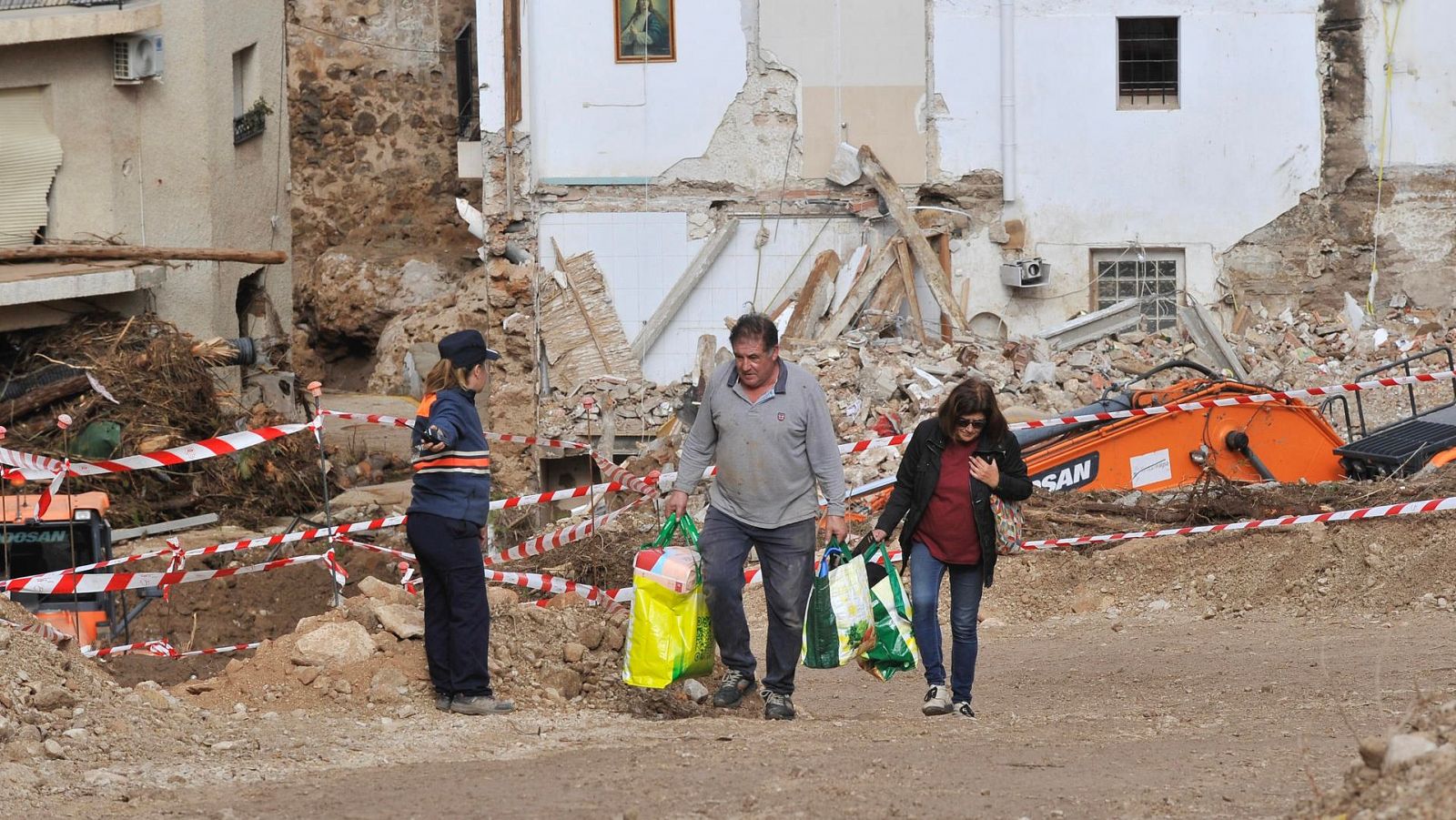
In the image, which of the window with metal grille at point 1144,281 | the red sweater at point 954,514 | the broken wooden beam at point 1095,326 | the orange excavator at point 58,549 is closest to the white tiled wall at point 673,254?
the broken wooden beam at point 1095,326

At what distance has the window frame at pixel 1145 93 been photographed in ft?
60.2

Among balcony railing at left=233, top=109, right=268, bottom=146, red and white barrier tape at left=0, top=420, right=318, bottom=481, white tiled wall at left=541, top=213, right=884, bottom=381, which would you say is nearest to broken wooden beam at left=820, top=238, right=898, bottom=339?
white tiled wall at left=541, top=213, right=884, bottom=381

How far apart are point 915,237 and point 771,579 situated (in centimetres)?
1118

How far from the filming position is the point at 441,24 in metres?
22.3

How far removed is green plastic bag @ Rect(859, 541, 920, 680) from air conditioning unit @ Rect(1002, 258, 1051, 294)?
11.3 m

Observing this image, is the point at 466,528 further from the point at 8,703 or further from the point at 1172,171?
the point at 1172,171

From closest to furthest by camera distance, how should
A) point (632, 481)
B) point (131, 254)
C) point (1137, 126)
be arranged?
point (632, 481) < point (131, 254) < point (1137, 126)

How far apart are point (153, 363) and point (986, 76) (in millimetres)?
9264

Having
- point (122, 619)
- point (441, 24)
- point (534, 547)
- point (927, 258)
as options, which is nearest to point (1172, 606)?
Result: point (534, 547)

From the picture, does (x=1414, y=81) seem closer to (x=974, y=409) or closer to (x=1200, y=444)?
(x=1200, y=444)

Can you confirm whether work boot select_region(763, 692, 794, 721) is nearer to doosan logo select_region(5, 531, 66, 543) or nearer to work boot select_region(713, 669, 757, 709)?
work boot select_region(713, 669, 757, 709)

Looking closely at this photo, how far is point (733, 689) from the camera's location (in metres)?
7.58

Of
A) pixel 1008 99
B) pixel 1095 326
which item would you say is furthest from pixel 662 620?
pixel 1008 99

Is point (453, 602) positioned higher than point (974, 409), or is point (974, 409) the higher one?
point (974, 409)
